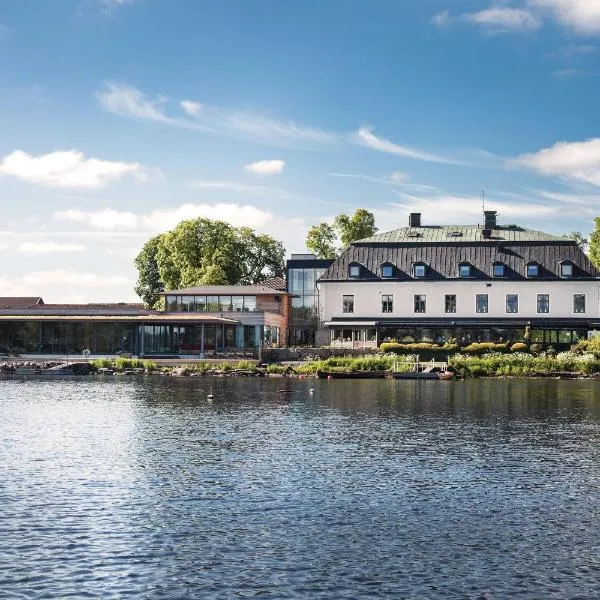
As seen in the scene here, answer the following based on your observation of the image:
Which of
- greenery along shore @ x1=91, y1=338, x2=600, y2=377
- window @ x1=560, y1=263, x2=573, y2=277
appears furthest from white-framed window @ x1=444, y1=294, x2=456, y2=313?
window @ x1=560, y1=263, x2=573, y2=277

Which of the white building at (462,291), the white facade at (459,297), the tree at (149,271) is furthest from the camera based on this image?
the tree at (149,271)

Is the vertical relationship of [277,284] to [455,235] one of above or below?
below

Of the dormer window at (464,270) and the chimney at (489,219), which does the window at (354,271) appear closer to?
the dormer window at (464,270)

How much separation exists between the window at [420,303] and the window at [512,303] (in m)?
8.78

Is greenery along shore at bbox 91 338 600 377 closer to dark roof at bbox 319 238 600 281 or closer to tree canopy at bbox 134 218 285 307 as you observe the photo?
dark roof at bbox 319 238 600 281

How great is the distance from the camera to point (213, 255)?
11481 cm

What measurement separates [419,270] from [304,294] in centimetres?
1401

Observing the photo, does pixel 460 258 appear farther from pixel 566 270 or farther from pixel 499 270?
pixel 566 270

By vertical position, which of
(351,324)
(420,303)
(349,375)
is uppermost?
(420,303)

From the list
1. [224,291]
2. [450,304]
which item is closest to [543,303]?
[450,304]

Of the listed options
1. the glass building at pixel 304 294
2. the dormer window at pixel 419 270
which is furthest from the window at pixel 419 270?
the glass building at pixel 304 294

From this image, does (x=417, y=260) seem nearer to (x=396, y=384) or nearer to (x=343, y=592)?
(x=396, y=384)

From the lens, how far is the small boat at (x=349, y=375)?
250ft

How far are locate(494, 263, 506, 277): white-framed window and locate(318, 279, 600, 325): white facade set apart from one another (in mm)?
877
